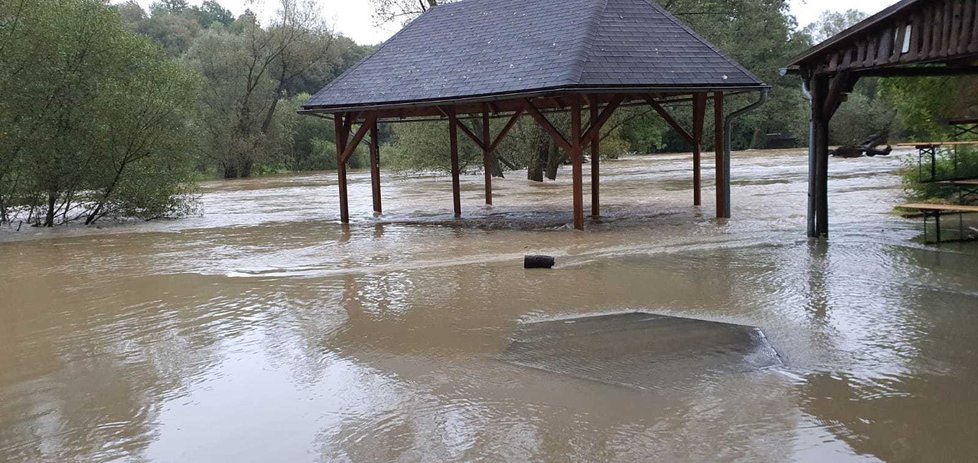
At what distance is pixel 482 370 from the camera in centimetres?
513

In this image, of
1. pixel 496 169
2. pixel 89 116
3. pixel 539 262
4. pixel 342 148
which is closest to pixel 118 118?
pixel 89 116

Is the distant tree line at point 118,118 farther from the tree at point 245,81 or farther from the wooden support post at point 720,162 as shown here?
the tree at point 245,81

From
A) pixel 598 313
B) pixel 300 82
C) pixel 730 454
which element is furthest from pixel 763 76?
pixel 730 454

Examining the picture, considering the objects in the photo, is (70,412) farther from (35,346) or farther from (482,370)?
(482,370)

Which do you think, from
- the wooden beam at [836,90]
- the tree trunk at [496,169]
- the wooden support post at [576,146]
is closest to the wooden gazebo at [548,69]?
the wooden support post at [576,146]

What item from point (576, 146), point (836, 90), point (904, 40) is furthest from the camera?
point (576, 146)

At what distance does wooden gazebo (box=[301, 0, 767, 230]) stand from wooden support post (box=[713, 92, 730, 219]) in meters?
0.02

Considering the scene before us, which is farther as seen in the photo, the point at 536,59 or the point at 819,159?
the point at 536,59

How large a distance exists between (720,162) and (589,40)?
116 inches

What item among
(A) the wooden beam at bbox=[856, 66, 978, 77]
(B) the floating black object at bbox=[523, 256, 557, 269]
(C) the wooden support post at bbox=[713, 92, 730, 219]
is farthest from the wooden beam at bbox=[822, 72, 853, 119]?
(B) the floating black object at bbox=[523, 256, 557, 269]

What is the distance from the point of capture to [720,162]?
41.8 ft

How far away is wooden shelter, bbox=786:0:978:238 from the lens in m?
7.46

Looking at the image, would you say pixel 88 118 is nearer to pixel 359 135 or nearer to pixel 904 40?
pixel 359 135

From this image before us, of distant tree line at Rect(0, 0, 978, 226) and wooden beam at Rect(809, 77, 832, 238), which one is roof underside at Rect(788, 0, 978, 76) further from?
distant tree line at Rect(0, 0, 978, 226)
